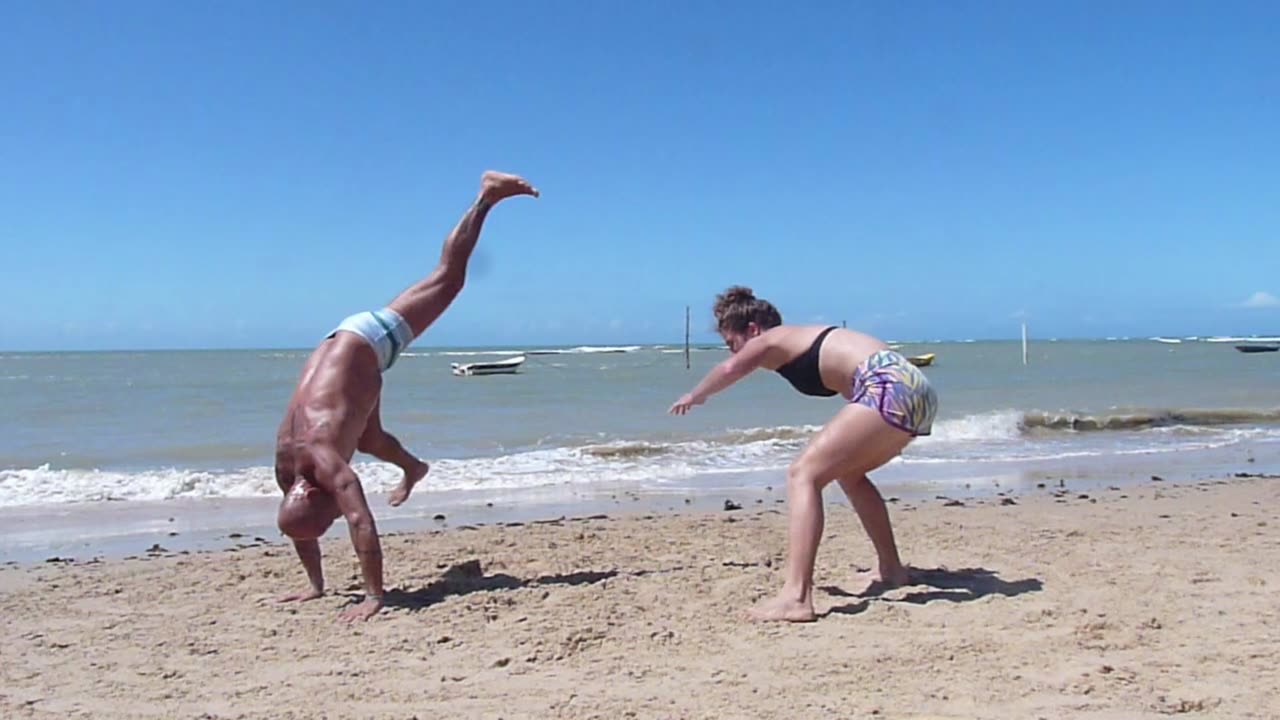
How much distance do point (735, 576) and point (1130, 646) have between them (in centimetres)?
208

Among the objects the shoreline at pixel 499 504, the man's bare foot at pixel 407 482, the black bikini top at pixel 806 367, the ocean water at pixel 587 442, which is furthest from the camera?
the ocean water at pixel 587 442

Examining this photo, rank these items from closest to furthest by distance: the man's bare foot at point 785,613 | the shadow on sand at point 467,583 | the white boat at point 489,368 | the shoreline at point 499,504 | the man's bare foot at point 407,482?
the man's bare foot at point 785,613, the shadow on sand at point 467,583, the man's bare foot at point 407,482, the shoreline at point 499,504, the white boat at point 489,368

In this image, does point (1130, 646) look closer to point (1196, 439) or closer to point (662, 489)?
point (662, 489)

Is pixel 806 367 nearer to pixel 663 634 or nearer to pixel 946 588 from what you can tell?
pixel 663 634

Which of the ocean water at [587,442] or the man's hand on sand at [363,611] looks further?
the ocean water at [587,442]

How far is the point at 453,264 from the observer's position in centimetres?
575

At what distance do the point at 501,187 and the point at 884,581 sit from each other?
298cm

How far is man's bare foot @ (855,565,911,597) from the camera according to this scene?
5.32 m

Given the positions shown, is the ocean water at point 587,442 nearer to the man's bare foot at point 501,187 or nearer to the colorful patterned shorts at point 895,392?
the man's bare foot at point 501,187

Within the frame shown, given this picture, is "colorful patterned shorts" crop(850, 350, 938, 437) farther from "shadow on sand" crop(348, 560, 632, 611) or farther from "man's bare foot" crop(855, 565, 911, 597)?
"shadow on sand" crop(348, 560, 632, 611)

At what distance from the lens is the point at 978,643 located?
4.25m

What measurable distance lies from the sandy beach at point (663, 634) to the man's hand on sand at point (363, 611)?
7cm

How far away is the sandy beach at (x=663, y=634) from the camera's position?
3688 mm

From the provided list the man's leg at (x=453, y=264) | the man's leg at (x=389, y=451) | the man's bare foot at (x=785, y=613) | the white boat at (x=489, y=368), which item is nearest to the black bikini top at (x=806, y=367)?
the man's bare foot at (x=785, y=613)
